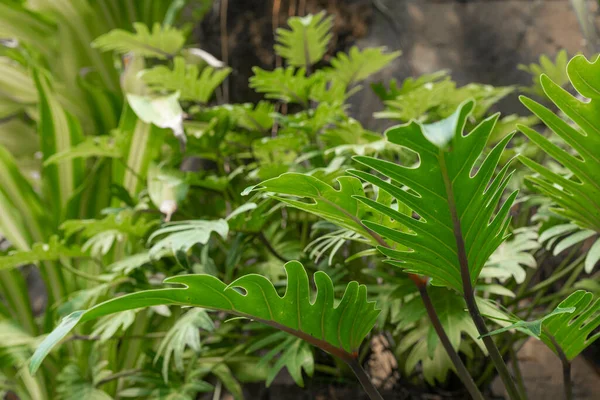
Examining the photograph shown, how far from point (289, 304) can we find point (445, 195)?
210 millimetres

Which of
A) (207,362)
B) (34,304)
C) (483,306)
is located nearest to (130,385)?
(207,362)

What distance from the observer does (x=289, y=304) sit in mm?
552

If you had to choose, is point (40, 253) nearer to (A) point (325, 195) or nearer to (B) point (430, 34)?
(A) point (325, 195)

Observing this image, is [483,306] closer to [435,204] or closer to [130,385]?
[435,204]

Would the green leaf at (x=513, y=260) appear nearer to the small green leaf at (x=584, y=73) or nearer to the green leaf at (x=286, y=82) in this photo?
the small green leaf at (x=584, y=73)

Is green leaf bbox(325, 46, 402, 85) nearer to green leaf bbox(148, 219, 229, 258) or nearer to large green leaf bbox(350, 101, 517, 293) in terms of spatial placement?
green leaf bbox(148, 219, 229, 258)

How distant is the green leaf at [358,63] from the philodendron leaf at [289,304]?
0.74 meters

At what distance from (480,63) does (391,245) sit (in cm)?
148

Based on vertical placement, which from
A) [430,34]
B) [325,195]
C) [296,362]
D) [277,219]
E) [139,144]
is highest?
[430,34]

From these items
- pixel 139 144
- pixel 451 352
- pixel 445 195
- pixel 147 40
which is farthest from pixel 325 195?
pixel 139 144

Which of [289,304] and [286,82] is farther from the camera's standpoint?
[286,82]

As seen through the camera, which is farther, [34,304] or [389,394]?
[34,304]

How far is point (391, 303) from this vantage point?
2.82 ft

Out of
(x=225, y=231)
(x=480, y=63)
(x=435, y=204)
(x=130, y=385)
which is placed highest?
(x=480, y=63)
